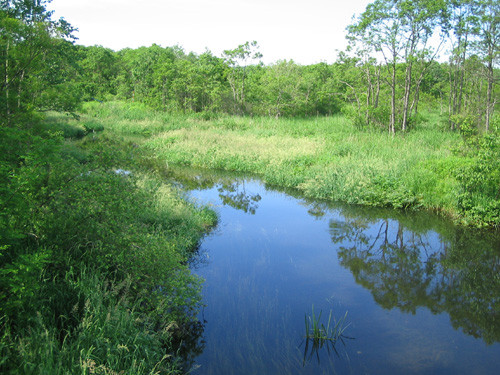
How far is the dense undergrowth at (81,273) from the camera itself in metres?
4.52

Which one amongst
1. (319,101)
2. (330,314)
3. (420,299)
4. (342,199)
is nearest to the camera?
(330,314)

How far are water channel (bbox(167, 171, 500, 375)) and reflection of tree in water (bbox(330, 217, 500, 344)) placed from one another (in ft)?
0.08

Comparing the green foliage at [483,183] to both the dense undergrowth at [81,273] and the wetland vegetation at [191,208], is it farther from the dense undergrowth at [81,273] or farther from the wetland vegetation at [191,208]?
the dense undergrowth at [81,273]

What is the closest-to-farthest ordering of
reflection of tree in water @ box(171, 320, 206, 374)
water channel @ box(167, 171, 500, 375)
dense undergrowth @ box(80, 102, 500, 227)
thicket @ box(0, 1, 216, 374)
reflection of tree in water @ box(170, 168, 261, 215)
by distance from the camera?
thicket @ box(0, 1, 216, 374) < reflection of tree in water @ box(171, 320, 206, 374) < water channel @ box(167, 171, 500, 375) < dense undergrowth @ box(80, 102, 500, 227) < reflection of tree in water @ box(170, 168, 261, 215)

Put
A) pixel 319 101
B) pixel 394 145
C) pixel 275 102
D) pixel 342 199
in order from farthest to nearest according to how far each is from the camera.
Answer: pixel 319 101 → pixel 275 102 → pixel 394 145 → pixel 342 199

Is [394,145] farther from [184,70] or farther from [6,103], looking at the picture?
[184,70]

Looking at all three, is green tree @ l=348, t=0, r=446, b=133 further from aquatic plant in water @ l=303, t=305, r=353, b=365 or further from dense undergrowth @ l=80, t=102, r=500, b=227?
aquatic plant in water @ l=303, t=305, r=353, b=365

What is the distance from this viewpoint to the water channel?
234 inches

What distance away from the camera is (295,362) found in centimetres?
577

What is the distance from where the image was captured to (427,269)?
9203 mm

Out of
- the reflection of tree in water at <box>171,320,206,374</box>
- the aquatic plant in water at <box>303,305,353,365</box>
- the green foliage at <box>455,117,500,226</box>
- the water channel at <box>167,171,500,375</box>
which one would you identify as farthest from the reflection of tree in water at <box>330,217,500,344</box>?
the reflection of tree in water at <box>171,320,206,374</box>

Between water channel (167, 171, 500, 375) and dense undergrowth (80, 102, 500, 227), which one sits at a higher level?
dense undergrowth (80, 102, 500, 227)

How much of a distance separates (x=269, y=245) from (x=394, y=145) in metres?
10.9

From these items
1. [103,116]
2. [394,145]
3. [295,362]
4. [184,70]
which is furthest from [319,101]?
[295,362]
